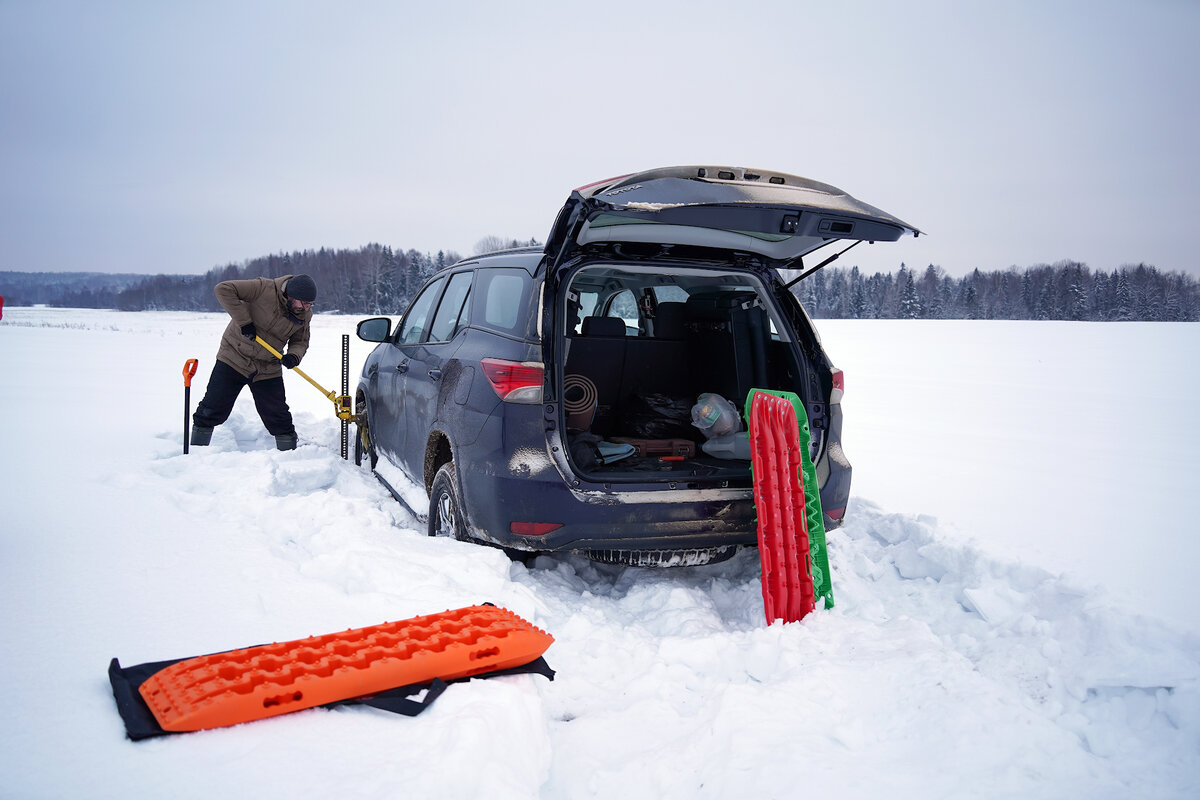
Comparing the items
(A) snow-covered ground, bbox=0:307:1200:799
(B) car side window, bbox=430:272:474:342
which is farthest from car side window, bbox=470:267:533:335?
(A) snow-covered ground, bbox=0:307:1200:799

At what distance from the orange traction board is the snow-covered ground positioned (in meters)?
0.06

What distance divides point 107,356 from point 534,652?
55.0 feet

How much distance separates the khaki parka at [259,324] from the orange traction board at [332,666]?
3.97m

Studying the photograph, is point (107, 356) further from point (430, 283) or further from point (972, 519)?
point (972, 519)

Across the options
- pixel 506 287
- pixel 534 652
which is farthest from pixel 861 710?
pixel 506 287

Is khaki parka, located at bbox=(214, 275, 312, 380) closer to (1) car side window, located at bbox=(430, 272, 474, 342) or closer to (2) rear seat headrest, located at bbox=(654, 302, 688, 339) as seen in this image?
(1) car side window, located at bbox=(430, 272, 474, 342)

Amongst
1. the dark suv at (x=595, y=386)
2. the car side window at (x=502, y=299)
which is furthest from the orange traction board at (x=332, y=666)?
the car side window at (x=502, y=299)

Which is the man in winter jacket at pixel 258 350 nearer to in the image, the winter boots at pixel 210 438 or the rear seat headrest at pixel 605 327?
the winter boots at pixel 210 438

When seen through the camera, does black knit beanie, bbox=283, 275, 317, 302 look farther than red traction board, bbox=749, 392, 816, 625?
Yes

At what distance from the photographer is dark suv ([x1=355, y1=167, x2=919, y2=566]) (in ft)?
9.78

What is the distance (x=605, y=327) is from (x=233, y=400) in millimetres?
3380

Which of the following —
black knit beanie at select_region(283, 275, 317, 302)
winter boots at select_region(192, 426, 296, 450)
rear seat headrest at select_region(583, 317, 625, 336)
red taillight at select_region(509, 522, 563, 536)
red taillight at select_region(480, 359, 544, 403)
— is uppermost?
black knit beanie at select_region(283, 275, 317, 302)

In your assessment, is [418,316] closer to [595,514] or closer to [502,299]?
[502,299]

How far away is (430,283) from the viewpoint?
16.1 ft
